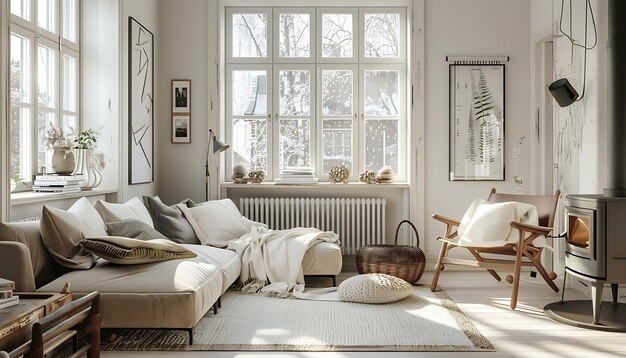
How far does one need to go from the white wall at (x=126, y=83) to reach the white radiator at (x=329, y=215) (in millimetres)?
1030

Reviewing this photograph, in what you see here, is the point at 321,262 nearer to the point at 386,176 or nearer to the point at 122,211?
the point at 386,176

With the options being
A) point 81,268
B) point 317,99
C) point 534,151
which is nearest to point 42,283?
point 81,268

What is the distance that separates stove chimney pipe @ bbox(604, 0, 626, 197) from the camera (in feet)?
13.5

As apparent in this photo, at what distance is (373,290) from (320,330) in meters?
0.82

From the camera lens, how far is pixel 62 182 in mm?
4199

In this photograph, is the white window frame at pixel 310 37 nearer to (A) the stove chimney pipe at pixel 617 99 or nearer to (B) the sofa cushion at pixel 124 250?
(A) the stove chimney pipe at pixel 617 99

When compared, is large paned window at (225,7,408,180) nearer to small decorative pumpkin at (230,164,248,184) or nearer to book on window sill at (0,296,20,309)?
small decorative pumpkin at (230,164,248,184)

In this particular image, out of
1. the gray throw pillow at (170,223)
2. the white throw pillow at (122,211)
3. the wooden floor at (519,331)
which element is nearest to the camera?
the wooden floor at (519,331)

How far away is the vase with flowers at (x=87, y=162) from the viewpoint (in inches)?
185

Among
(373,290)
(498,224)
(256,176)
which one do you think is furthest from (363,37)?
(373,290)

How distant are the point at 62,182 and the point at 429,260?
3613 mm

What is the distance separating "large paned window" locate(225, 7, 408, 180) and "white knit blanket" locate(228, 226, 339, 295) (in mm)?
1452

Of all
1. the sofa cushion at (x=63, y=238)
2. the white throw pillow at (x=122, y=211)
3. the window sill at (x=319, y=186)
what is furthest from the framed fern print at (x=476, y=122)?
the sofa cushion at (x=63, y=238)

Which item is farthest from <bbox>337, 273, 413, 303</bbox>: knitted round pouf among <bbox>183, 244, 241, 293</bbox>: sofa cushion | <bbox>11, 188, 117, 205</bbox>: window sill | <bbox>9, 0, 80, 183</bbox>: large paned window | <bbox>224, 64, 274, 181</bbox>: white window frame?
<bbox>9, 0, 80, 183</bbox>: large paned window
